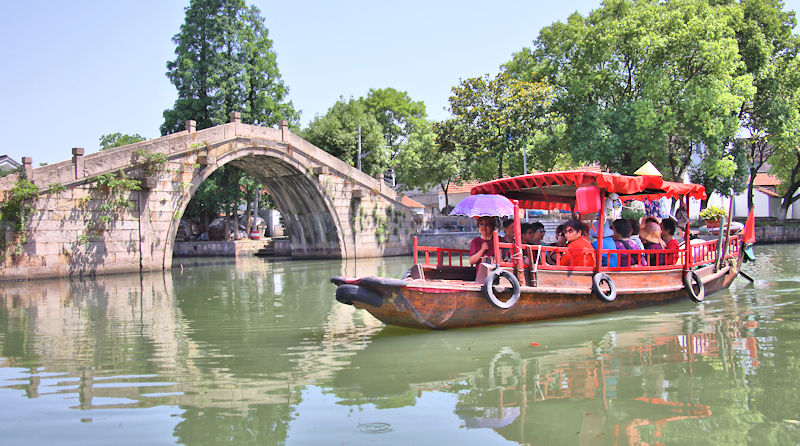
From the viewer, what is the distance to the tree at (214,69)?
25.3m

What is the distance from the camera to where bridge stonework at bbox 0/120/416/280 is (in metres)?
15.3

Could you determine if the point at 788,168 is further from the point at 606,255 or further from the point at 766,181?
the point at 606,255

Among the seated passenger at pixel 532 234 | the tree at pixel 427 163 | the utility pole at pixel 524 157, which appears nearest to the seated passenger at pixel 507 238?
the seated passenger at pixel 532 234

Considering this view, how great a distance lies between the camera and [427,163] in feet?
100

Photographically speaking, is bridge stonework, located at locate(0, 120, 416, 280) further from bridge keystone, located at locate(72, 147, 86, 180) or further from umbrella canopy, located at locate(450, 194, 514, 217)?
umbrella canopy, located at locate(450, 194, 514, 217)

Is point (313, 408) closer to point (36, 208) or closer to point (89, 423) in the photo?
point (89, 423)

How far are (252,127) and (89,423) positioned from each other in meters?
15.6

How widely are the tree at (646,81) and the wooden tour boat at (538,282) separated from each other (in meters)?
14.1

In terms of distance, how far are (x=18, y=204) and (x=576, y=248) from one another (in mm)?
12759

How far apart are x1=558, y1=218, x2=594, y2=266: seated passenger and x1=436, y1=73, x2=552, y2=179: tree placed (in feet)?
50.4

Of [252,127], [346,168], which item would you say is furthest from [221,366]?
[346,168]

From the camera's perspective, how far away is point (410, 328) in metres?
7.00

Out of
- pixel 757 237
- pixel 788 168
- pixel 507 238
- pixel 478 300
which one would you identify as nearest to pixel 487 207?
pixel 507 238

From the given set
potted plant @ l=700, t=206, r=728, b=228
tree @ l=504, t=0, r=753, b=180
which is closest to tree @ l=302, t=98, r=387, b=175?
tree @ l=504, t=0, r=753, b=180
